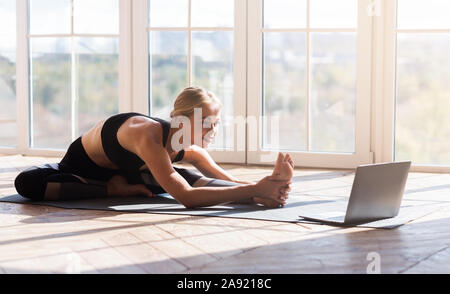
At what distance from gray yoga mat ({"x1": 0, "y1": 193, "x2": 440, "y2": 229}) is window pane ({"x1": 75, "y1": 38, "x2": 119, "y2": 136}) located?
1.84m

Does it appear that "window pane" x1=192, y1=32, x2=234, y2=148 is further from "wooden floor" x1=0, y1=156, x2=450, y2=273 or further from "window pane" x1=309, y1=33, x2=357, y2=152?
"wooden floor" x1=0, y1=156, x2=450, y2=273

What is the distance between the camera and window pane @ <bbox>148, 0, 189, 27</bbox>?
4.52 m

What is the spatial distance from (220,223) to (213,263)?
1.92 ft

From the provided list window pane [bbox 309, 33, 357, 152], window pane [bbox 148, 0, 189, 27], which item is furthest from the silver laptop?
window pane [bbox 148, 0, 189, 27]

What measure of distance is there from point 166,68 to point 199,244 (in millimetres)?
2667

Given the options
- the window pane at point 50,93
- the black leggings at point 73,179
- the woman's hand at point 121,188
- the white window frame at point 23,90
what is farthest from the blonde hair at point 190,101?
the window pane at point 50,93

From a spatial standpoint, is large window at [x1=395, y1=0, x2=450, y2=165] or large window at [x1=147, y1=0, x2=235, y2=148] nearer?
large window at [x1=395, y1=0, x2=450, y2=165]

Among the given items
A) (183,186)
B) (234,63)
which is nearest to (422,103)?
(234,63)

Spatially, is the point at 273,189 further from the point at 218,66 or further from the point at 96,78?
the point at 96,78

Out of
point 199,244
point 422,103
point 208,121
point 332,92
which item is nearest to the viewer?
point 199,244

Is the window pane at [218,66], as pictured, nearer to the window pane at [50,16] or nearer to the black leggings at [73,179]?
the window pane at [50,16]

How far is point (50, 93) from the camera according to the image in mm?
4922

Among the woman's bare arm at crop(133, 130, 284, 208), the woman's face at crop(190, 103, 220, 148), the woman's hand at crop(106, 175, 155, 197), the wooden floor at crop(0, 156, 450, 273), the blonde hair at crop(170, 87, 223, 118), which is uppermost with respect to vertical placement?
the blonde hair at crop(170, 87, 223, 118)

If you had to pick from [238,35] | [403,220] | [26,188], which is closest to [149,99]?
[238,35]
